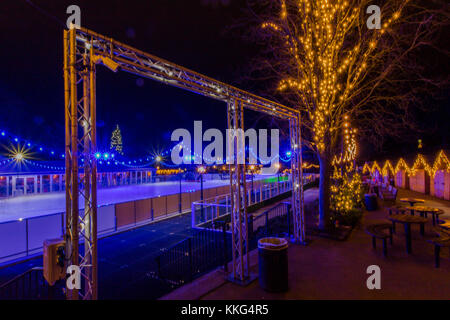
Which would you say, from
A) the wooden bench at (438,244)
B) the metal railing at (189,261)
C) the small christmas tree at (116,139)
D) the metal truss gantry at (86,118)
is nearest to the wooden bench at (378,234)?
the wooden bench at (438,244)

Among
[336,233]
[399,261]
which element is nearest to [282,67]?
[336,233]

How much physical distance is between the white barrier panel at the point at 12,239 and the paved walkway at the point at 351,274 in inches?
272

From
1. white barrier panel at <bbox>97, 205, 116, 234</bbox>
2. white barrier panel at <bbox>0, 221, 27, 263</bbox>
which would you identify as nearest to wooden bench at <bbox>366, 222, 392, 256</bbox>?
white barrier panel at <bbox>97, 205, 116, 234</bbox>

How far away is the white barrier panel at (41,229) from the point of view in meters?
8.72

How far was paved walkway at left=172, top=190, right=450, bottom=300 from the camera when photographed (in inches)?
184

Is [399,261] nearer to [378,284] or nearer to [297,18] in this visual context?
[378,284]

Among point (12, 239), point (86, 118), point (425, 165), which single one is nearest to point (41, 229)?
point (12, 239)

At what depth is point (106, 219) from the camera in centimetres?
1095

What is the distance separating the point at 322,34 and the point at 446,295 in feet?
23.7

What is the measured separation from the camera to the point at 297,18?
8445 millimetres

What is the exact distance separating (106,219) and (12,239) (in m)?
3.24

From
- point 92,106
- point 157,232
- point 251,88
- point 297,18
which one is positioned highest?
point 297,18

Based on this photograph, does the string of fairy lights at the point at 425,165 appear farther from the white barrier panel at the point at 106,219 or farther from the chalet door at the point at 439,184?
the white barrier panel at the point at 106,219
